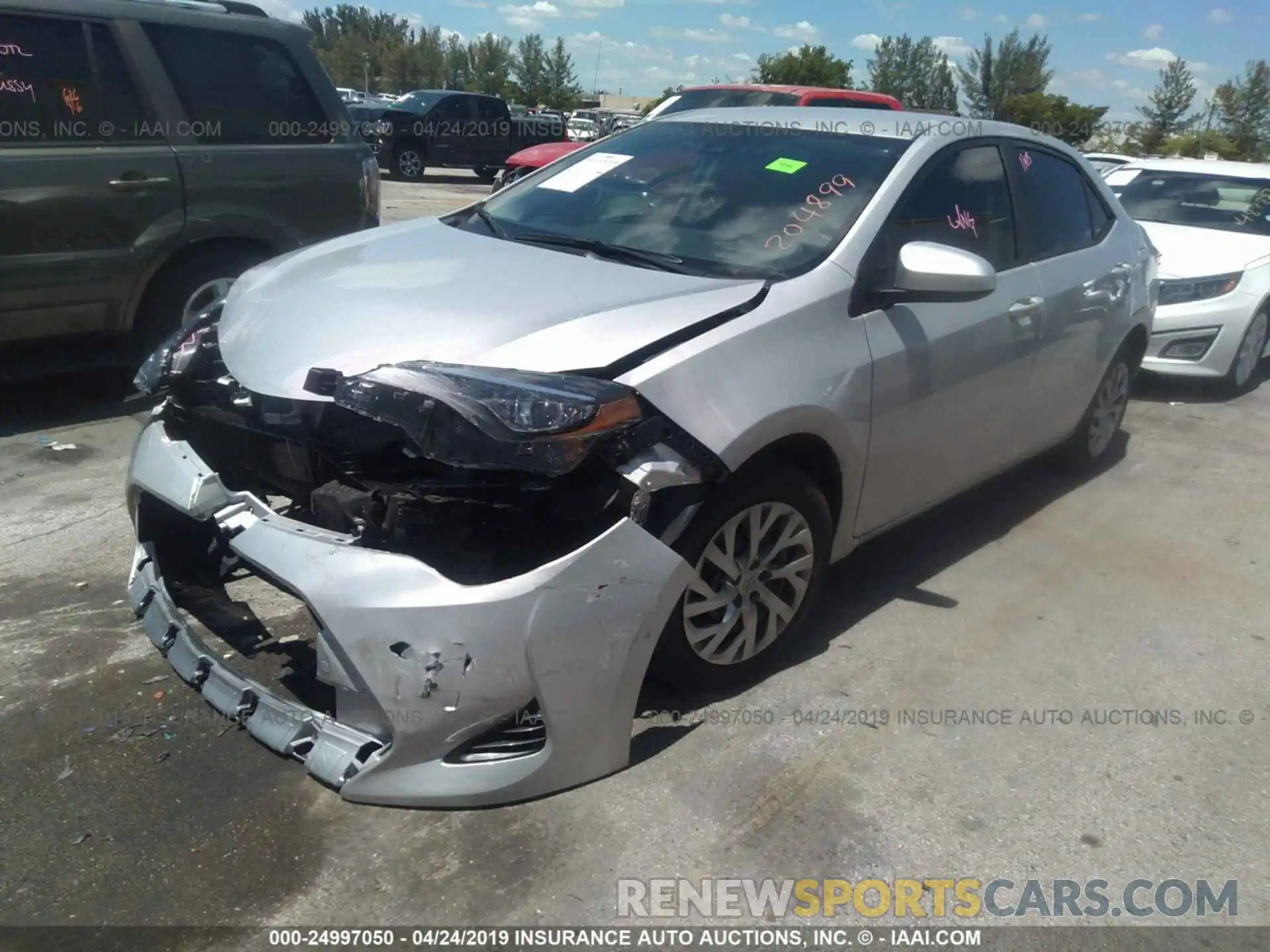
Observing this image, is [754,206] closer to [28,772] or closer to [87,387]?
[28,772]

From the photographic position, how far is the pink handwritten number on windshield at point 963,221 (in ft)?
12.9

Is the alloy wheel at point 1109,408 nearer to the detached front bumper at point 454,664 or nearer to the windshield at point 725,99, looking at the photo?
the detached front bumper at point 454,664

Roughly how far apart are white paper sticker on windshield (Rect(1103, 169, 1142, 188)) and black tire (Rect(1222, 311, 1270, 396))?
1.91 meters

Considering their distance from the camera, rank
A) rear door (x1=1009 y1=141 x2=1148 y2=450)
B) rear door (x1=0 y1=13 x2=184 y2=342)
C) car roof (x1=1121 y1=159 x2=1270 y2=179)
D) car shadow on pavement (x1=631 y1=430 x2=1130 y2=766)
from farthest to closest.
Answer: car roof (x1=1121 y1=159 x2=1270 y2=179)
rear door (x1=0 y1=13 x2=184 y2=342)
rear door (x1=1009 y1=141 x2=1148 y2=450)
car shadow on pavement (x1=631 y1=430 x2=1130 y2=766)

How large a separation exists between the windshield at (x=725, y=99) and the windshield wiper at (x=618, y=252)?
28.9ft

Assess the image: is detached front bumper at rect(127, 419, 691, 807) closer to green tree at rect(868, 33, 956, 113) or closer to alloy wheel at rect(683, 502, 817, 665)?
alloy wheel at rect(683, 502, 817, 665)

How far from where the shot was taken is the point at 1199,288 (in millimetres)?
7480

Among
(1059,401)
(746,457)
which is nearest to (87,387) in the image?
(746,457)

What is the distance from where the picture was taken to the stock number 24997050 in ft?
10.6

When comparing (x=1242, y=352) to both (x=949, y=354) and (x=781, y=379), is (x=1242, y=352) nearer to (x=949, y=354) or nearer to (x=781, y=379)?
(x=949, y=354)

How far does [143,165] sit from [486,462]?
3.90 metres

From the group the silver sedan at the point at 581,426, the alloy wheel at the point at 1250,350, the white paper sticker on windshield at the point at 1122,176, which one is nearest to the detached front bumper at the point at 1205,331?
the alloy wheel at the point at 1250,350

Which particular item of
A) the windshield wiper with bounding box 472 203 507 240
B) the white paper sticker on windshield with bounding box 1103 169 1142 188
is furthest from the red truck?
the windshield wiper with bounding box 472 203 507 240

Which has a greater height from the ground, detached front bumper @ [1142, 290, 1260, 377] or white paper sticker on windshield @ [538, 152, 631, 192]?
white paper sticker on windshield @ [538, 152, 631, 192]
